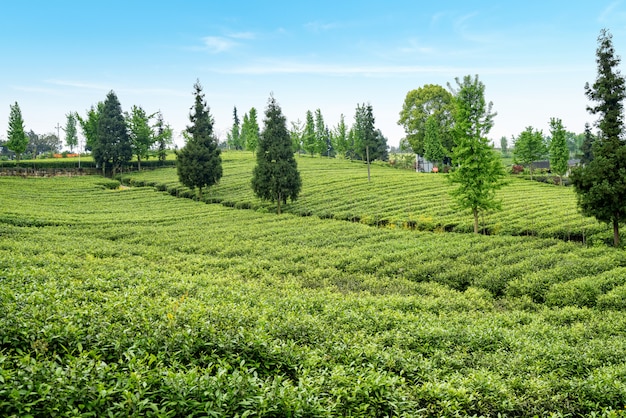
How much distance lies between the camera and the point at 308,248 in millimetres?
23406

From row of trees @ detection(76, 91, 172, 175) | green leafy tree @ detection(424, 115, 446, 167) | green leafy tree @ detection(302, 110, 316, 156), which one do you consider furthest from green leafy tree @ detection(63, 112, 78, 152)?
green leafy tree @ detection(424, 115, 446, 167)

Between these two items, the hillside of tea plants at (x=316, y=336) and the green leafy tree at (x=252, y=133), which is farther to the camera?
the green leafy tree at (x=252, y=133)

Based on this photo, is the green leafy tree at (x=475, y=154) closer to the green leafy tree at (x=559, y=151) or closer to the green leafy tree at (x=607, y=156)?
the green leafy tree at (x=607, y=156)

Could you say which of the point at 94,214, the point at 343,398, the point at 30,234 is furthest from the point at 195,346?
the point at 94,214

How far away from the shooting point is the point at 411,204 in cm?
3678

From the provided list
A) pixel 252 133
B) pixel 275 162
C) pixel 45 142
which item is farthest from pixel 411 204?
pixel 45 142

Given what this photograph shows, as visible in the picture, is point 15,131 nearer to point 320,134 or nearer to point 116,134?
point 116,134

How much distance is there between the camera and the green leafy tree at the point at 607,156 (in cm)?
2147

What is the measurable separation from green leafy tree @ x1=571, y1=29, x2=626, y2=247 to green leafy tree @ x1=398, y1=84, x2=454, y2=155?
2151 inches

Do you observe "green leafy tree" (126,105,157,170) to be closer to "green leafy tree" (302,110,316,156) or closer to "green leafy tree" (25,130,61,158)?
"green leafy tree" (302,110,316,156)

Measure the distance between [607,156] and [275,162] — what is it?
1028 inches

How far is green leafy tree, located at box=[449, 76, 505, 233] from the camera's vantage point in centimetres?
2658

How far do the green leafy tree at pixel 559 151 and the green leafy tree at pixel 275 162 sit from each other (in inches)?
1468

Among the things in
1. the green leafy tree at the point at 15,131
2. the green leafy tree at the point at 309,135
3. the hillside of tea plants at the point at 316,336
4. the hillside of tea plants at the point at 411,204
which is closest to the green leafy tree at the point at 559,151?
the hillside of tea plants at the point at 411,204
